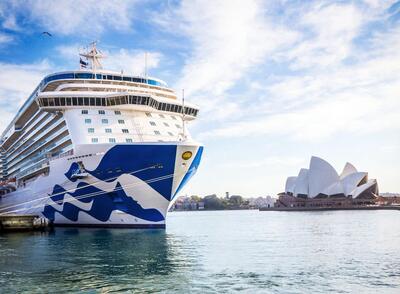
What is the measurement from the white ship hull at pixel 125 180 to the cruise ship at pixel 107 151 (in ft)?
0.21

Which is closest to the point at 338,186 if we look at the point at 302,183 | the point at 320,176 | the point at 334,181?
the point at 334,181

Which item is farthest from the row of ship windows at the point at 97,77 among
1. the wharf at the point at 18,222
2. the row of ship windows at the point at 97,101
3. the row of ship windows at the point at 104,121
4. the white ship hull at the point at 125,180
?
the wharf at the point at 18,222

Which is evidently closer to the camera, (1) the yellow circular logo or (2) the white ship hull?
(2) the white ship hull

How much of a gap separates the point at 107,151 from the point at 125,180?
2.19 m

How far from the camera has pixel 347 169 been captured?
116 meters

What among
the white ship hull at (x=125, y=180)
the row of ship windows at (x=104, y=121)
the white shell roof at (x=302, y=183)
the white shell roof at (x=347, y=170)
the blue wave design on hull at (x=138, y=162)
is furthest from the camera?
the white shell roof at (x=302, y=183)

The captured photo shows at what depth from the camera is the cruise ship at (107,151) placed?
2938 cm

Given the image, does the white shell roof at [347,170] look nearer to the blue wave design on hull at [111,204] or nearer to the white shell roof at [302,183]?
the white shell roof at [302,183]

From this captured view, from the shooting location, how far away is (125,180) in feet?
96.2

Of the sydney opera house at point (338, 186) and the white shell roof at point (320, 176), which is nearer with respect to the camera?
the white shell roof at point (320, 176)

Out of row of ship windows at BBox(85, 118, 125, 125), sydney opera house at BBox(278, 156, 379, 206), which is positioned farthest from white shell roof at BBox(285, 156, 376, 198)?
row of ship windows at BBox(85, 118, 125, 125)

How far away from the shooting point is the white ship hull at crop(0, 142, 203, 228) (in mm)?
29156

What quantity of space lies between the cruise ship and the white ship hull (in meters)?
0.06

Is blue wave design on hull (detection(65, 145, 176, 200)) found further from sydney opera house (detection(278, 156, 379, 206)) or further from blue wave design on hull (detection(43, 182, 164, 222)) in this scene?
sydney opera house (detection(278, 156, 379, 206))
